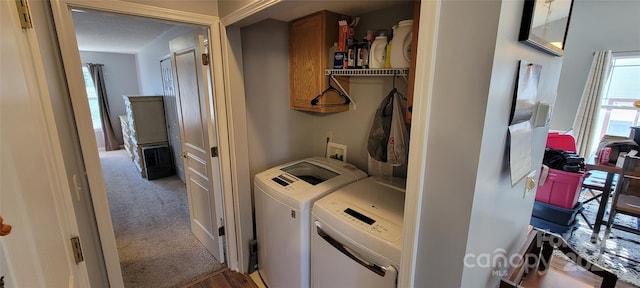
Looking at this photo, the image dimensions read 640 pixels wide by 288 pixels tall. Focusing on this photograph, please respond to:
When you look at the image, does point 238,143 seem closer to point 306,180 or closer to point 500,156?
point 306,180

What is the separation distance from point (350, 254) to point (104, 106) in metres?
7.04

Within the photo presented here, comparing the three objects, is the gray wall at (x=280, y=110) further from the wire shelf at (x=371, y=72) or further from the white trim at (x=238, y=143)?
the wire shelf at (x=371, y=72)

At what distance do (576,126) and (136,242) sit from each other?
20.8ft

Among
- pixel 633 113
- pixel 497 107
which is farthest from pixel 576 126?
pixel 497 107

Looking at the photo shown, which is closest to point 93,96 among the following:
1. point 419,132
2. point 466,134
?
point 419,132

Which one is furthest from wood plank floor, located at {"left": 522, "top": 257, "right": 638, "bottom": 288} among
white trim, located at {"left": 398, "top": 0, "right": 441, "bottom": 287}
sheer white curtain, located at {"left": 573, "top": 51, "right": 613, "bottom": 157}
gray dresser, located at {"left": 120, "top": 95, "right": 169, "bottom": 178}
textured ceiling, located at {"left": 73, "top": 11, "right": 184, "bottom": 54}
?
gray dresser, located at {"left": 120, "top": 95, "right": 169, "bottom": 178}

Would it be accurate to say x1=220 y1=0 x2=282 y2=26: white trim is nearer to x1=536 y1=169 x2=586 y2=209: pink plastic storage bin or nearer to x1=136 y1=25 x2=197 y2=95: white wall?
x1=136 y1=25 x2=197 y2=95: white wall

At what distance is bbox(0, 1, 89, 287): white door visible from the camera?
0.56 meters

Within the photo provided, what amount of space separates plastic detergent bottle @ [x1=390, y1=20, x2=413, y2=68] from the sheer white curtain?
4.55 metres

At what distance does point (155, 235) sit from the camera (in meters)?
2.81

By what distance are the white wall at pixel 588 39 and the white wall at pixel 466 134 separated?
4.44m

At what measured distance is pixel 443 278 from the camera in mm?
917

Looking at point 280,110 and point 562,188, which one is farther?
point 562,188

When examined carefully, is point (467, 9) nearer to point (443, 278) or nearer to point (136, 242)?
point (443, 278)
